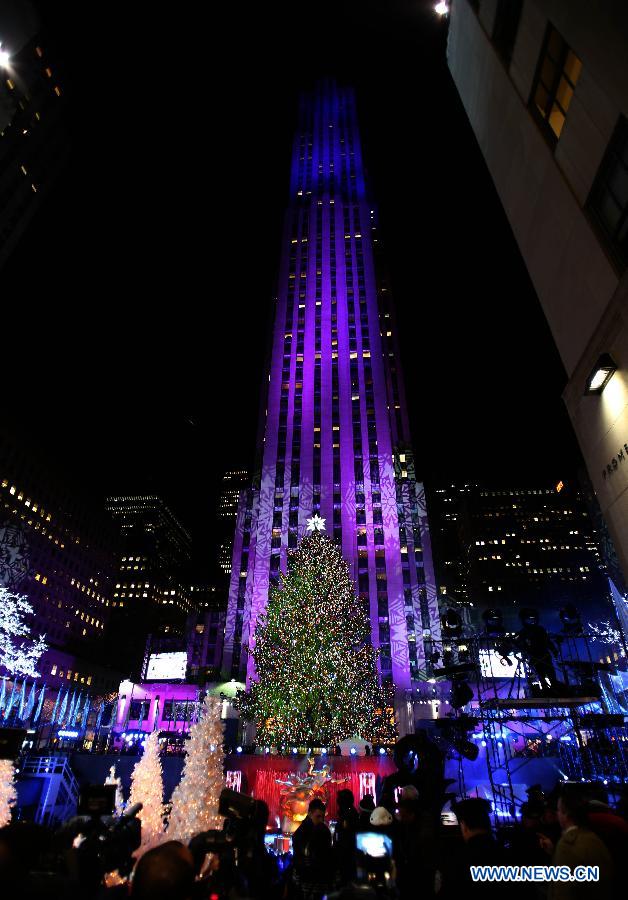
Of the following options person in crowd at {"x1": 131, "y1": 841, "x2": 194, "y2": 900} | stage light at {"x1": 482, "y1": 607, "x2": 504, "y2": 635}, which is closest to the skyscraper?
stage light at {"x1": 482, "y1": 607, "x2": 504, "y2": 635}

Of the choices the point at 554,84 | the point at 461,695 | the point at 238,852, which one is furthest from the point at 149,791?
the point at 554,84

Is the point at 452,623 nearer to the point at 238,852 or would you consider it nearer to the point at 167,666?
A: the point at 238,852

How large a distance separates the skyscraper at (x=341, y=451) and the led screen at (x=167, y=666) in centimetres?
436

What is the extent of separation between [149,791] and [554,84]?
51.5 feet

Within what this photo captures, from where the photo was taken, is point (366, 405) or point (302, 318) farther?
point (302, 318)

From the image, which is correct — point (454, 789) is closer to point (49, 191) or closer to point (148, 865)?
point (148, 865)

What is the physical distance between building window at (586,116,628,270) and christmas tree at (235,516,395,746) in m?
18.4

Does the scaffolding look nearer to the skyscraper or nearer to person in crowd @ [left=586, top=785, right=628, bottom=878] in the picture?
person in crowd @ [left=586, top=785, right=628, bottom=878]

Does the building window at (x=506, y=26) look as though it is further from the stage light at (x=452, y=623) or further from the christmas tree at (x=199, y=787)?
the christmas tree at (x=199, y=787)

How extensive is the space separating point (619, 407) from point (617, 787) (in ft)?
22.0

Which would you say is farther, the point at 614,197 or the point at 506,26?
the point at 506,26

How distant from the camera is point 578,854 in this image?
11.1ft

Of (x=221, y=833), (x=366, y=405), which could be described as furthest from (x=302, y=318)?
(x=221, y=833)

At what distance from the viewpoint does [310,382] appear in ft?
192
